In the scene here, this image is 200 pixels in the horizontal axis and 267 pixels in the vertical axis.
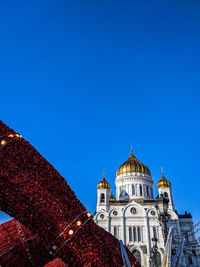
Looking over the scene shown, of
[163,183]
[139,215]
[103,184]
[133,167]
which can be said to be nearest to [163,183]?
[163,183]

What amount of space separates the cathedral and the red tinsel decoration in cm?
2445

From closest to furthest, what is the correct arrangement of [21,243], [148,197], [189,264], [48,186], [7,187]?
[7,187] → [48,186] → [21,243] → [189,264] → [148,197]

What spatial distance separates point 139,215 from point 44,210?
29978mm

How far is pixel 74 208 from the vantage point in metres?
3.43

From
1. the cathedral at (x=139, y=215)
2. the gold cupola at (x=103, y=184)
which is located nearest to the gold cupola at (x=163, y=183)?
the cathedral at (x=139, y=215)

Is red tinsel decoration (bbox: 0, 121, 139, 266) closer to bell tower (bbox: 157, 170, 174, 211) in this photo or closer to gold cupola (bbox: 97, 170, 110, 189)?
gold cupola (bbox: 97, 170, 110, 189)

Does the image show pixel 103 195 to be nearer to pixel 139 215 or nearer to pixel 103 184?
pixel 103 184

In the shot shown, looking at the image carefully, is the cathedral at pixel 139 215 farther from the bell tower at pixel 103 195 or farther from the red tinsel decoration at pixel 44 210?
the red tinsel decoration at pixel 44 210

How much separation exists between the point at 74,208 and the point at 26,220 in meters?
0.75

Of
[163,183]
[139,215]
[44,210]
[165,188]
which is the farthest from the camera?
[163,183]

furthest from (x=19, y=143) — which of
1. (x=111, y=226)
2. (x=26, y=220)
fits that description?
(x=111, y=226)

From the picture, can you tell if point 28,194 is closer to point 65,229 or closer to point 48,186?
point 48,186

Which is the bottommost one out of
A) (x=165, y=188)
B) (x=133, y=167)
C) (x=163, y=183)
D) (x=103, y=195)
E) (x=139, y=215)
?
(x=139, y=215)

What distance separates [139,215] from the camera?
99.9 ft
